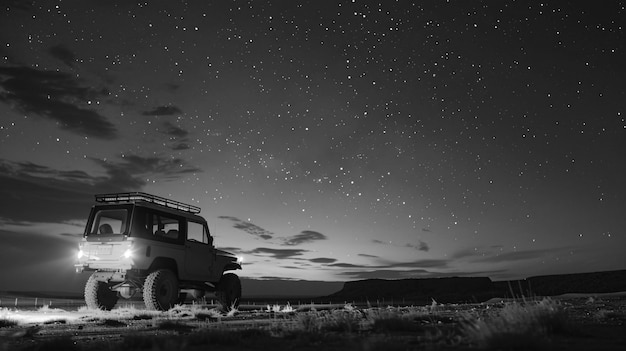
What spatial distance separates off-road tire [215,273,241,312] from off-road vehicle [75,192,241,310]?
419mm

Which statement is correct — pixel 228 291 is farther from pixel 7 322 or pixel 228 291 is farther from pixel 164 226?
pixel 7 322

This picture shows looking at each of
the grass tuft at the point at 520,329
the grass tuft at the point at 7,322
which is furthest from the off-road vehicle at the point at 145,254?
the grass tuft at the point at 520,329

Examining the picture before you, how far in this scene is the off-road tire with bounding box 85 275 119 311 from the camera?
16.0 m

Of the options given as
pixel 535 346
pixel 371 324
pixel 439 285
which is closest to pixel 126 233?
pixel 371 324

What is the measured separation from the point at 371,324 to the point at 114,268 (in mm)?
8951

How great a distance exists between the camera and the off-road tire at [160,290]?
14.5 meters

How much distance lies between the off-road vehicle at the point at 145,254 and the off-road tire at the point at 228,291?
419 millimetres

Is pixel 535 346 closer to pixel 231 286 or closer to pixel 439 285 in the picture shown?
pixel 231 286

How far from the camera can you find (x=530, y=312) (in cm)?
716

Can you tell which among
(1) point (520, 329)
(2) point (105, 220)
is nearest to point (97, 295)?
(2) point (105, 220)

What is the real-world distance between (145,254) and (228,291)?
158 inches

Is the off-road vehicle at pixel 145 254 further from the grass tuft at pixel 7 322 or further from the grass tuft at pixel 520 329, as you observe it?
the grass tuft at pixel 520 329

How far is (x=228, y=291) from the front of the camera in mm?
18141

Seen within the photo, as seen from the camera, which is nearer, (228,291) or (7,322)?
(7,322)
